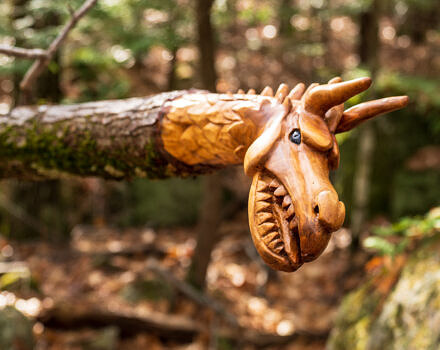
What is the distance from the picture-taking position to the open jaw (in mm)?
1204

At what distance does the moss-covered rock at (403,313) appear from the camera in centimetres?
233

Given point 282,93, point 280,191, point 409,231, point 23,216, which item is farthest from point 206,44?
point 23,216

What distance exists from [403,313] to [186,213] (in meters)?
5.11

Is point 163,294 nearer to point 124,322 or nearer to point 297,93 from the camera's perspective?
point 124,322

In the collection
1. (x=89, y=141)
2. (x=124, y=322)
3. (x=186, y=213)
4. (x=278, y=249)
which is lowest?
(x=186, y=213)

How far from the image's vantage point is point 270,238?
1.22 m

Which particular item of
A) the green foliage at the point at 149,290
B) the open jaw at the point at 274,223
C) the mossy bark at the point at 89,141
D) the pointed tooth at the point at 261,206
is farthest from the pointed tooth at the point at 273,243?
the green foliage at the point at 149,290

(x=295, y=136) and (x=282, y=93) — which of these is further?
(x=282, y=93)

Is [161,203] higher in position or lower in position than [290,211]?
A: lower

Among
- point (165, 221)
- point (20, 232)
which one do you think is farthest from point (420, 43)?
point (20, 232)

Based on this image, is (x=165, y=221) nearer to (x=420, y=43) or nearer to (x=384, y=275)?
(x=384, y=275)

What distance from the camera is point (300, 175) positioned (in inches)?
47.0

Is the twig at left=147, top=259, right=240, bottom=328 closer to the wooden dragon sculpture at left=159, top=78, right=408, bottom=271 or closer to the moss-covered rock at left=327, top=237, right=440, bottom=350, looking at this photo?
the moss-covered rock at left=327, top=237, right=440, bottom=350

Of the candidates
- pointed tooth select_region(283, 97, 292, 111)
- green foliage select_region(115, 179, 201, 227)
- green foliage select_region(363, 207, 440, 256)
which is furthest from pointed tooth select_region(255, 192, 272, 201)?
green foliage select_region(115, 179, 201, 227)
